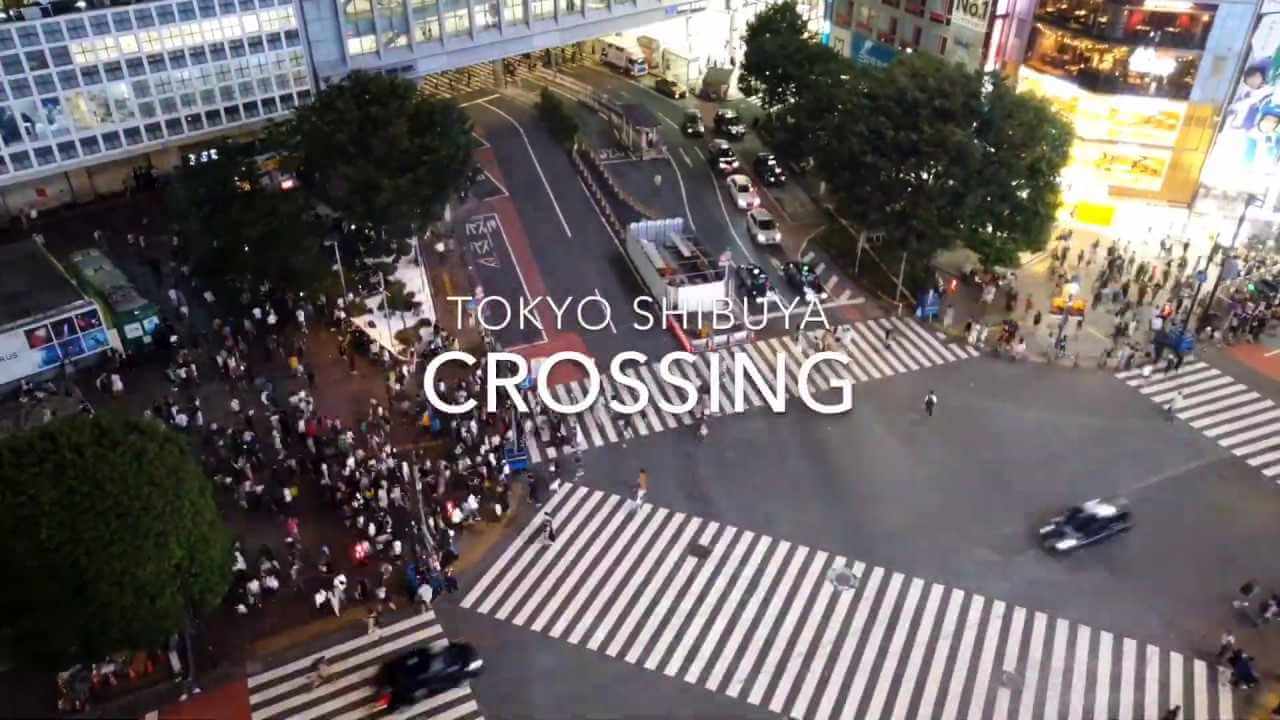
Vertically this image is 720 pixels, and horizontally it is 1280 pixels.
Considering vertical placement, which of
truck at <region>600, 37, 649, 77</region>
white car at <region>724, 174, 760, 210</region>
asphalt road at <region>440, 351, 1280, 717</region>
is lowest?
asphalt road at <region>440, 351, 1280, 717</region>

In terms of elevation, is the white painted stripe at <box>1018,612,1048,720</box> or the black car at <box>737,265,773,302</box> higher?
the black car at <box>737,265,773,302</box>

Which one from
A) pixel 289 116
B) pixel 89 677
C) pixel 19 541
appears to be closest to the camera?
pixel 19 541

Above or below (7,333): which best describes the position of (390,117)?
above

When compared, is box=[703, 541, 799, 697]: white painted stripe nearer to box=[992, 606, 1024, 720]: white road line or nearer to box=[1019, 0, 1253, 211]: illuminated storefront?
box=[992, 606, 1024, 720]: white road line

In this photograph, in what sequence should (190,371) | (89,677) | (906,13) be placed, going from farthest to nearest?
(906,13), (190,371), (89,677)

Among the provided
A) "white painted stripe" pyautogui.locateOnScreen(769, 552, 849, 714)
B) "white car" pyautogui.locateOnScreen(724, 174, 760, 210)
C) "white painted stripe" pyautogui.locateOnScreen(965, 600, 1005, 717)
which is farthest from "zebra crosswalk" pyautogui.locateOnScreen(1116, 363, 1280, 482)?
"white car" pyautogui.locateOnScreen(724, 174, 760, 210)

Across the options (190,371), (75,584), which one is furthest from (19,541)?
(190,371)

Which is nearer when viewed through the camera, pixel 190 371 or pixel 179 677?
pixel 179 677

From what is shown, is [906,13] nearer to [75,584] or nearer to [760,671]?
[760,671]
